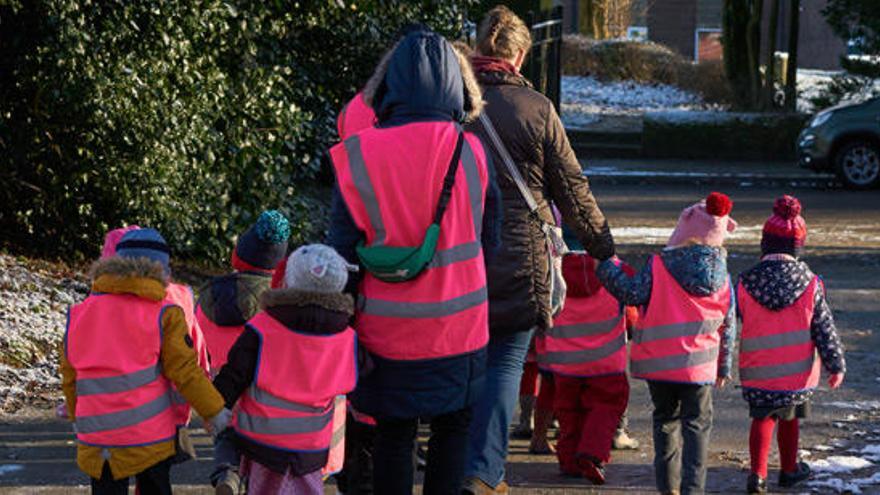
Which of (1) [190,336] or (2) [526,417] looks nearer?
(1) [190,336]

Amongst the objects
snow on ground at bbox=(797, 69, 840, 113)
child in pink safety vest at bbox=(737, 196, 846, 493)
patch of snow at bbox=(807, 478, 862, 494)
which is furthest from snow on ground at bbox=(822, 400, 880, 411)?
snow on ground at bbox=(797, 69, 840, 113)

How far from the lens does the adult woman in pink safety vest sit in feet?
16.5

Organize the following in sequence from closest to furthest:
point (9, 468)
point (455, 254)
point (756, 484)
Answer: point (455, 254), point (756, 484), point (9, 468)

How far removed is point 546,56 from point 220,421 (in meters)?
6.66

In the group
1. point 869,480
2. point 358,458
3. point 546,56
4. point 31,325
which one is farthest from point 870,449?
point 31,325

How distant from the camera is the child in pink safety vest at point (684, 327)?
643cm

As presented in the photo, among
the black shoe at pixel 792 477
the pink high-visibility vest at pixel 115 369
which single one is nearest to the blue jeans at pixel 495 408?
the pink high-visibility vest at pixel 115 369

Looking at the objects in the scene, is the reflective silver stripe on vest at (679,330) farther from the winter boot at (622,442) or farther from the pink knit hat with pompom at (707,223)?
the winter boot at (622,442)

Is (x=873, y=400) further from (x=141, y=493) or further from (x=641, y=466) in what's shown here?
(x=141, y=493)

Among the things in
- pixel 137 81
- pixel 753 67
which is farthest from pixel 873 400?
pixel 753 67

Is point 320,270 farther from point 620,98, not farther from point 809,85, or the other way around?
point 809,85

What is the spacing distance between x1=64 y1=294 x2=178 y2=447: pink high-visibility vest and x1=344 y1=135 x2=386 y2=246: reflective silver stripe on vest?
82 centimetres

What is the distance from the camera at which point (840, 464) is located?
7328 millimetres

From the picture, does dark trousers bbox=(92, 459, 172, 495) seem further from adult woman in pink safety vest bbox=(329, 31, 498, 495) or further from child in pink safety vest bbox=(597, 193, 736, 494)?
child in pink safety vest bbox=(597, 193, 736, 494)
